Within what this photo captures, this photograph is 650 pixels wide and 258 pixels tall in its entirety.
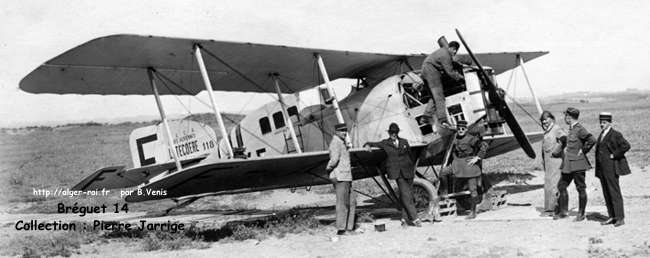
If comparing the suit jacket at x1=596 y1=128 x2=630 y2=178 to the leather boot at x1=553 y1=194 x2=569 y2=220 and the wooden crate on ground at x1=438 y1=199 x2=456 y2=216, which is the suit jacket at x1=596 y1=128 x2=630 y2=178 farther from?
the wooden crate on ground at x1=438 y1=199 x2=456 y2=216

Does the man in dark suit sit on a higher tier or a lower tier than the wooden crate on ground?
higher

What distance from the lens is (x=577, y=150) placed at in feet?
24.9

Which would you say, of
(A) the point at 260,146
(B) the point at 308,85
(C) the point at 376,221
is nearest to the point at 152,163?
(A) the point at 260,146

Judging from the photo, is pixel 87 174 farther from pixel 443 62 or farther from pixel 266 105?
pixel 443 62

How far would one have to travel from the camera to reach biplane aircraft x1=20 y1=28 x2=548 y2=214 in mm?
8453

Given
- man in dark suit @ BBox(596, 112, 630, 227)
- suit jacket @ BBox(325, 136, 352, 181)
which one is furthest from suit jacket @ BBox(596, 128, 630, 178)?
suit jacket @ BBox(325, 136, 352, 181)

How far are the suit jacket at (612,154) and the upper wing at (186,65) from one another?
444cm

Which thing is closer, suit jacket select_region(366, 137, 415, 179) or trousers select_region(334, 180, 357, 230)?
trousers select_region(334, 180, 357, 230)

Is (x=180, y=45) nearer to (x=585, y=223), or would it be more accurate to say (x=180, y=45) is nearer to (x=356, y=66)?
(x=356, y=66)

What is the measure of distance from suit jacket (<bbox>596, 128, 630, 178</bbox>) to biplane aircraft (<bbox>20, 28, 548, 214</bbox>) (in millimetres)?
2079

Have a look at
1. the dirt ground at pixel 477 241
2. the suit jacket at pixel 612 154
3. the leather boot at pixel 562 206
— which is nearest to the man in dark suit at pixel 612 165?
the suit jacket at pixel 612 154

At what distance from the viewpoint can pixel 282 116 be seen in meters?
11.7

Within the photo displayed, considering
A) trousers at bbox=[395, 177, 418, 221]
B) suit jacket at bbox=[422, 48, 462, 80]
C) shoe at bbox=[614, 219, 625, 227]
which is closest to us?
shoe at bbox=[614, 219, 625, 227]

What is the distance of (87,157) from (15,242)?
24.2m
